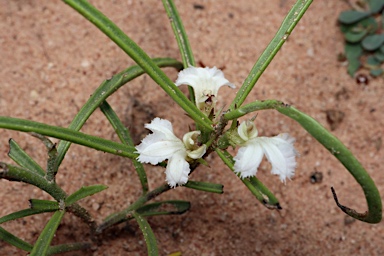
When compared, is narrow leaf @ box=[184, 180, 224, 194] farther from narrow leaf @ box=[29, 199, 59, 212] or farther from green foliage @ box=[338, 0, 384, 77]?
green foliage @ box=[338, 0, 384, 77]

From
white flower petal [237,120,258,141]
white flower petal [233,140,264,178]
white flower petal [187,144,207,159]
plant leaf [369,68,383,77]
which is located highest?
plant leaf [369,68,383,77]

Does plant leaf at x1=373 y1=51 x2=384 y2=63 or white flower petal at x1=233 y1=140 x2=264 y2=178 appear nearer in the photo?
white flower petal at x1=233 y1=140 x2=264 y2=178

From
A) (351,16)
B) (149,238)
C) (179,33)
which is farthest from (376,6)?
(149,238)

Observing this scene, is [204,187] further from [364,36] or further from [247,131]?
[364,36]

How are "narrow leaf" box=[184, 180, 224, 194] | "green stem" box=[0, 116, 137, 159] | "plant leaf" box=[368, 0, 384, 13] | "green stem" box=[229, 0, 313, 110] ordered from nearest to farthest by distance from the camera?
"green stem" box=[0, 116, 137, 159] < "green stem" box=[229, 0, 313, 110] < "narrow leaf" box=[184, 180, 224, 194] < "plant leaf" box=[368, 0, 384, 13]

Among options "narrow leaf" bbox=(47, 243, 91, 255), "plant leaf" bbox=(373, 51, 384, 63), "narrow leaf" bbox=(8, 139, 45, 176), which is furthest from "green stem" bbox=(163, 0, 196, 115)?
"plant leaf" bbox=(373, 51, 384, 63)

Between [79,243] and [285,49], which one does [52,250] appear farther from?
[285,49]
